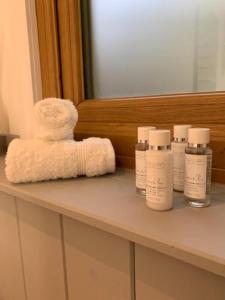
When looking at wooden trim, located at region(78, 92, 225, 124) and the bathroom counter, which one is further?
wooden trim, located at region(78, 92, 225, 124)

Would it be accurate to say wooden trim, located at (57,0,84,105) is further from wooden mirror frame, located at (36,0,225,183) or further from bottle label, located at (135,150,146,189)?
bottle label, located at (135,150,146,189)

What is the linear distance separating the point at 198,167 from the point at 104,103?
38 centimetres

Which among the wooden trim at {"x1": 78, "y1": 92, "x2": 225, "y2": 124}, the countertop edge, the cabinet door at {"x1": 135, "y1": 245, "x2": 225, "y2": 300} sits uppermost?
the wooden trim at {"x1": 78, "y1": 92, "x2": 225, "y2": 124}

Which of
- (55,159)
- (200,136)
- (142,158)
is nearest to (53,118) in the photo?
(55,159)

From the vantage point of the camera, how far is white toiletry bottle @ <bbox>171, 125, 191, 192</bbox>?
19.4 inches

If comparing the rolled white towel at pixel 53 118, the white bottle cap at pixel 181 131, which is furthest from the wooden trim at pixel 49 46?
the white bottle cap at pixel 181 131

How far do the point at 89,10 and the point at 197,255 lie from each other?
2.35 feet

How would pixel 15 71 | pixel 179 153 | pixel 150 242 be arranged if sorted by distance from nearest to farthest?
1. pixel 150 242
2. pixel 179 153
3. pixel 15 71

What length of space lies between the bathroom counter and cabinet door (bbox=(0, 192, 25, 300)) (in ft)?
0.40

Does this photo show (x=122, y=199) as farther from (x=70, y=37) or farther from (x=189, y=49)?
(x=70, y=37)

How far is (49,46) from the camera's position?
0.84 m

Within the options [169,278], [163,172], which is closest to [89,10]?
[163,172]

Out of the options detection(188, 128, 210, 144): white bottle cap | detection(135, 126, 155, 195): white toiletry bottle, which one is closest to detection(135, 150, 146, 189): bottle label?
detection(135, 126, 155, 195): white toiletry bottle

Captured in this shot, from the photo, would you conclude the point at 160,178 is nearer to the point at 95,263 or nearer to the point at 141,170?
the point at 141,170
